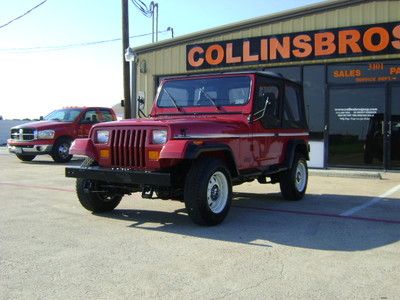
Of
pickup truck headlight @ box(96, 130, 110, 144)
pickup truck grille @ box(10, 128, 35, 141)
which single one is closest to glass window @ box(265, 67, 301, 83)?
pickup truck grille @ box(10, 128, 35, 141)

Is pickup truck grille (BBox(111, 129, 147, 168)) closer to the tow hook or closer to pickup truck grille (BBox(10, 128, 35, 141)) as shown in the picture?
the tow hook

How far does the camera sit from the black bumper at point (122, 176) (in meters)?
6.33

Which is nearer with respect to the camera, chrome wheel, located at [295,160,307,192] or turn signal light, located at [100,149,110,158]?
turn signal light, located at [100,149,110,158]

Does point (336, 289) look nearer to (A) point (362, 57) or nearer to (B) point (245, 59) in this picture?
(A) point (362, 57)

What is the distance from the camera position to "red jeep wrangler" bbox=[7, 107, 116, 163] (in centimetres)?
1698

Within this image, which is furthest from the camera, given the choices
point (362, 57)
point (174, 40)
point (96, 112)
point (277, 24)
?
point (96, 112)

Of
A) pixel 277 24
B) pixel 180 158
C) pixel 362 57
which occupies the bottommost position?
pixel 180 158

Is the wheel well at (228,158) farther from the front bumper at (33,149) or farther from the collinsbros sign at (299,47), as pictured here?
the front bumper at (33,149)

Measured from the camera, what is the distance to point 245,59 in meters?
16.0

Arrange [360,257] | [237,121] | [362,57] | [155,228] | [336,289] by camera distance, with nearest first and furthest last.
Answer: [336,289]
[360,257]
[155,228]
[237,121]
[362,57]

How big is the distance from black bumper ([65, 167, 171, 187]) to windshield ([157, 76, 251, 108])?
1.98 metres

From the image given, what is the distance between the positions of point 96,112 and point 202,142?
1262cm

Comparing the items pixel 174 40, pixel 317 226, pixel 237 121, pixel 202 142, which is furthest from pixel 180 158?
pixel 174 40

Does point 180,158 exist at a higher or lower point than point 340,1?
lower
